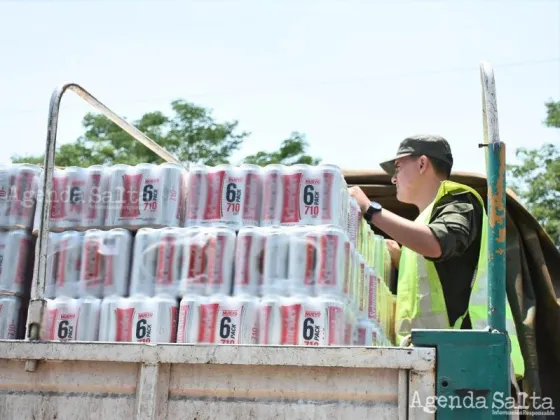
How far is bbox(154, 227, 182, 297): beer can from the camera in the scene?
11.8ft

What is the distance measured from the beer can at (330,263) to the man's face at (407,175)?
38.1 inches

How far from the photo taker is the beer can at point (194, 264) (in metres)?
3.57

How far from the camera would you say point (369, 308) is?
409 centimetres

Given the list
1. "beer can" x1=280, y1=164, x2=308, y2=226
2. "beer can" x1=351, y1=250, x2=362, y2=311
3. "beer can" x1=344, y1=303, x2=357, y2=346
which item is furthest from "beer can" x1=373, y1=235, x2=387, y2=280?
"beer can" x1=280, y1=164, x2=308, y2=226

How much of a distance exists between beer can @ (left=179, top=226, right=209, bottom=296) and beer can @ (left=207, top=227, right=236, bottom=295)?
0.02 meters

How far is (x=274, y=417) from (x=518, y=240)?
241 centimetres

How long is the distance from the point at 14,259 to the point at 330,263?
1.38 metres

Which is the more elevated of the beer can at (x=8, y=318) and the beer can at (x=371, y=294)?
the beer can at (x=371, y=294)

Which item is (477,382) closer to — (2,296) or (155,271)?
(155,271)

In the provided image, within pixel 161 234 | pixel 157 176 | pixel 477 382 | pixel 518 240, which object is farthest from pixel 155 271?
pixel 518 240

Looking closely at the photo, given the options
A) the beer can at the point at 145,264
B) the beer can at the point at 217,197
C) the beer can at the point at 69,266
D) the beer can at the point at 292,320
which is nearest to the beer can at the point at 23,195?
the beer can at the point at 69,266

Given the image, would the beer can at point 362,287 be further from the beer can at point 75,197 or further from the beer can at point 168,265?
the beer can at point 75,197

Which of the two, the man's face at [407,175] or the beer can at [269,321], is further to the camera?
the man's face at [407,175]

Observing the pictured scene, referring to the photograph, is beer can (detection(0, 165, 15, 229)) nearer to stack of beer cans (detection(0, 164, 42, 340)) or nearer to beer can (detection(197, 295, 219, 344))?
stack of beer cans (detection(0, 164, 42, 340))
